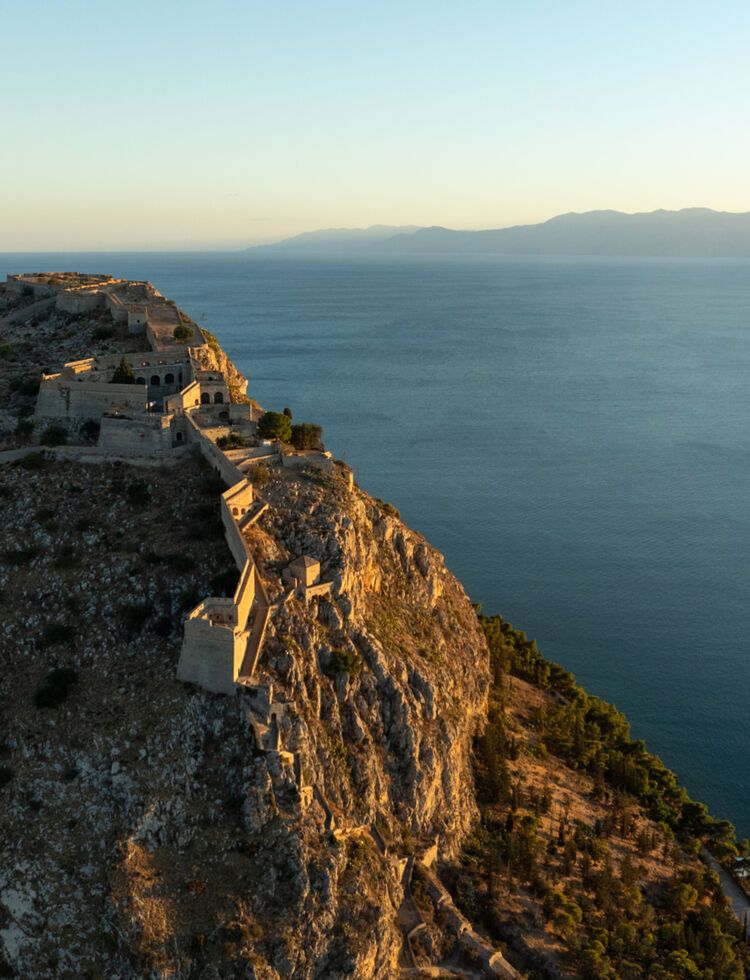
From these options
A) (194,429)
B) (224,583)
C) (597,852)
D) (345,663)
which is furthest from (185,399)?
(597,852)

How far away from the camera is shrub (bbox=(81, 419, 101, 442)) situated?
64.9 m

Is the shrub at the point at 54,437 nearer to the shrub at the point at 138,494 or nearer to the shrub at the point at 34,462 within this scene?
the shrub at the point at 34,462

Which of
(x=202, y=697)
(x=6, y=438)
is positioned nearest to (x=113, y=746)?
(x=202, y=697)

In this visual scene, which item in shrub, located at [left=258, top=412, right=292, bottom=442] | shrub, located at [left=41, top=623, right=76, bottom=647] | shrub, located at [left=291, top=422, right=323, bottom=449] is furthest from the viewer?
shrub, located at [left=291, top=422, right=323, bottom=449]

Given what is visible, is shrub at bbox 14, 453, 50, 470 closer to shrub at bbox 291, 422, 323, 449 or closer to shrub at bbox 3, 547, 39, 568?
shrub at bbox 3, 547, 39, 568

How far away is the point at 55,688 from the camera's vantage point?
49.0 meters

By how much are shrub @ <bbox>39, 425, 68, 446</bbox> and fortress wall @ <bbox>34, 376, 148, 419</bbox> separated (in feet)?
5.52

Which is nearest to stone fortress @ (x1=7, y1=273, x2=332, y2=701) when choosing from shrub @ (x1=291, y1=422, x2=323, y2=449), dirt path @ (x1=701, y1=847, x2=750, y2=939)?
shrub @ (x1=291, y1=422, x2=323, y2=449)

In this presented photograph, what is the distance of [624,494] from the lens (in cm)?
12269

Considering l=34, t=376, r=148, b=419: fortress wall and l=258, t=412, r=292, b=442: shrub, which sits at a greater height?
l=34, t=376, r=148, b=419: fortress wall

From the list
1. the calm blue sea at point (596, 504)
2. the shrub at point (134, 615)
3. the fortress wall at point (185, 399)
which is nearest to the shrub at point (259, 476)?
the fortress wall at point (185, 399)

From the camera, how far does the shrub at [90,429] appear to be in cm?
6494

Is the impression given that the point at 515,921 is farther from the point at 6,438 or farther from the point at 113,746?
the point at 6,438

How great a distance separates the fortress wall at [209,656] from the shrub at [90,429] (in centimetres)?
2295
